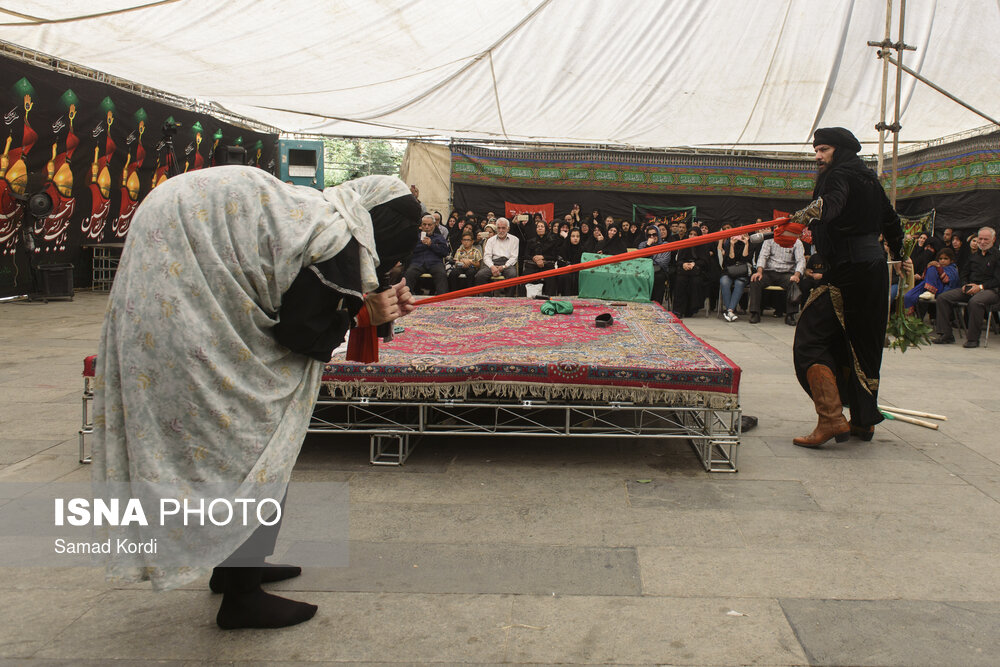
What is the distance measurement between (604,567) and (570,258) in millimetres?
8811

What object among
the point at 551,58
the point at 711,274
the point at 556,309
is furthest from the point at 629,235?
Answer: the point at 556,309

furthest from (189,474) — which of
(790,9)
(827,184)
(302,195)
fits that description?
(790,9)

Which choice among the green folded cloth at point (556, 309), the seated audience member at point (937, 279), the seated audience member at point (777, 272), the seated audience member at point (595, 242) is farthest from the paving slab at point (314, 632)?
the seated audience member at point (595, 242)

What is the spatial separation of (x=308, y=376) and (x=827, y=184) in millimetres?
2838

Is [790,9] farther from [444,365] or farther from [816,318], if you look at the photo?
[444,365]

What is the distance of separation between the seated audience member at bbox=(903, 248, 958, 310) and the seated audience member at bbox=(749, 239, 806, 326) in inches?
54.2

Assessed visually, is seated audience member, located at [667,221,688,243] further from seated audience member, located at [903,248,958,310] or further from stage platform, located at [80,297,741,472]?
stage platform, located at [80,297,741,472]

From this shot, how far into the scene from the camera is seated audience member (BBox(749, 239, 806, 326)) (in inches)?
372

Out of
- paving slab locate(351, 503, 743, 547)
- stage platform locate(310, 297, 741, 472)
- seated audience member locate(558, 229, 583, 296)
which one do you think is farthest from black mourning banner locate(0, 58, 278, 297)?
paving slab locate(351, 503, 743, 547)

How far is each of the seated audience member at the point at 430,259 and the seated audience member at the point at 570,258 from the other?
1672mm

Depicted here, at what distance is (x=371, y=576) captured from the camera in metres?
2.41

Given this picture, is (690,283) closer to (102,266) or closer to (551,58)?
(551,58)

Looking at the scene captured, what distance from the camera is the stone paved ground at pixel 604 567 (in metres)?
2.00

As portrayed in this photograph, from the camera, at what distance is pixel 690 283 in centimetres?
1009
